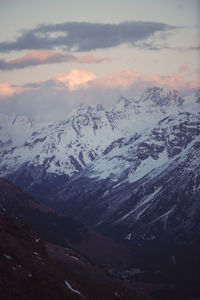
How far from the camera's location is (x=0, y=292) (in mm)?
120938

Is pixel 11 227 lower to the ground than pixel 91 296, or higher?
higher

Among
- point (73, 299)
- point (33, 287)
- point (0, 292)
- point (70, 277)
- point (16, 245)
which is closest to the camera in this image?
point (0, 292)

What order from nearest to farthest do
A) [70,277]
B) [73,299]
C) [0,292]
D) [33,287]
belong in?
[0,292]
[33,287]
[73,299]
[70,277]

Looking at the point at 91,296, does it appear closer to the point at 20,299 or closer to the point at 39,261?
the point at 39,261

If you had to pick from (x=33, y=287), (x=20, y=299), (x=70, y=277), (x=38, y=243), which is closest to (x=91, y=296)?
(x=70, y=277)

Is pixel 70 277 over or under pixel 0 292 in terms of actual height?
under

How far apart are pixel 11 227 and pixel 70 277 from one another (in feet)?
84.1

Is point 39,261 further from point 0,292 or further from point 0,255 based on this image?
point 0,292

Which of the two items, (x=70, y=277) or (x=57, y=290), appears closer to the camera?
(x=57, y=290)

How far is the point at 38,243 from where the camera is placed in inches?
7825

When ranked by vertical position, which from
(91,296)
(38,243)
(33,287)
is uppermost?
(33,287)

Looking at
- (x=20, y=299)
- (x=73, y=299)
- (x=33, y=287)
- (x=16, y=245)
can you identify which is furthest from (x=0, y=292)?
(x=16, y=245)

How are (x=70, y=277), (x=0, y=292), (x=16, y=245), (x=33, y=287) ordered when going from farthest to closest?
1. (x=70, y=277)
2. (x=16, y=245)
3. (x=33, y=287)
4. (x=0, y=292)

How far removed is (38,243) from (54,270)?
17790 mm
